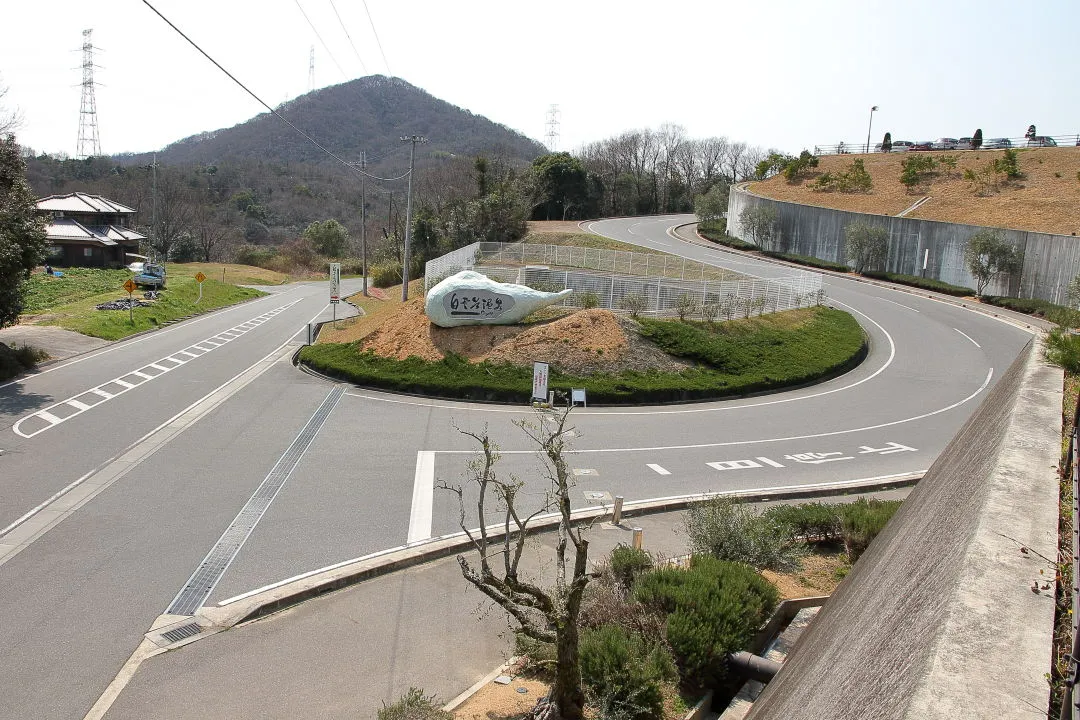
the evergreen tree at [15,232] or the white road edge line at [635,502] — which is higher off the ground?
the evergreen tree at [15,232]

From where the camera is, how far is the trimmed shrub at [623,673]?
7621 millimetres

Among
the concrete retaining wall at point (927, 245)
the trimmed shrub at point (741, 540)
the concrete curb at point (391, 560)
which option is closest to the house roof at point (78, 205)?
the concrete retaining wall at point (927, 245)

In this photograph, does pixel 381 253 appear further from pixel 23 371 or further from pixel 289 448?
pixel 289 448

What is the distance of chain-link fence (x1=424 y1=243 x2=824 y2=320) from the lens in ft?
97.0

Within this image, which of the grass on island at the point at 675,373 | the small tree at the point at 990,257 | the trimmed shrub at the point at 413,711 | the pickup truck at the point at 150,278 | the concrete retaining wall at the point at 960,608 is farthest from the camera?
the pickup truck at the point at 150,278

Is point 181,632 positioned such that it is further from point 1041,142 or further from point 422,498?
point 1041,142

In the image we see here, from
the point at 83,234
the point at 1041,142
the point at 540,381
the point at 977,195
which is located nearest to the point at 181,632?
the point at 540,381

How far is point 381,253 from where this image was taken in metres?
72.3

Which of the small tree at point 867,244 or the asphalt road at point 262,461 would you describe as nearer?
the asphalt road at point 262,461

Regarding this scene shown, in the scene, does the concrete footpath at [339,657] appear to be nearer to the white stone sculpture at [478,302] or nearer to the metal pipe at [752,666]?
the metal pipe at [752,666]

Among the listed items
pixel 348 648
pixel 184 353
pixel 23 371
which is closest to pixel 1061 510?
pixel 348 648

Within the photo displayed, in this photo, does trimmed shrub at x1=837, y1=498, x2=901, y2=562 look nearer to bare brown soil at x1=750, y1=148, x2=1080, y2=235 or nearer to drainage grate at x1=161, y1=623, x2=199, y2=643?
drainage grate at x1=161, y1=623, x2=199, y2=643

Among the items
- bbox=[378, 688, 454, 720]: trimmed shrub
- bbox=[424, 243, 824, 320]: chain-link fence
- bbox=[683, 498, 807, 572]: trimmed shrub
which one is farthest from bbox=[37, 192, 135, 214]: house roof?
bbox=[378, 688, 454, 720]: trimmed shrub

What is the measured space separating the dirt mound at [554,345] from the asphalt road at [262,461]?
2.50 meters
